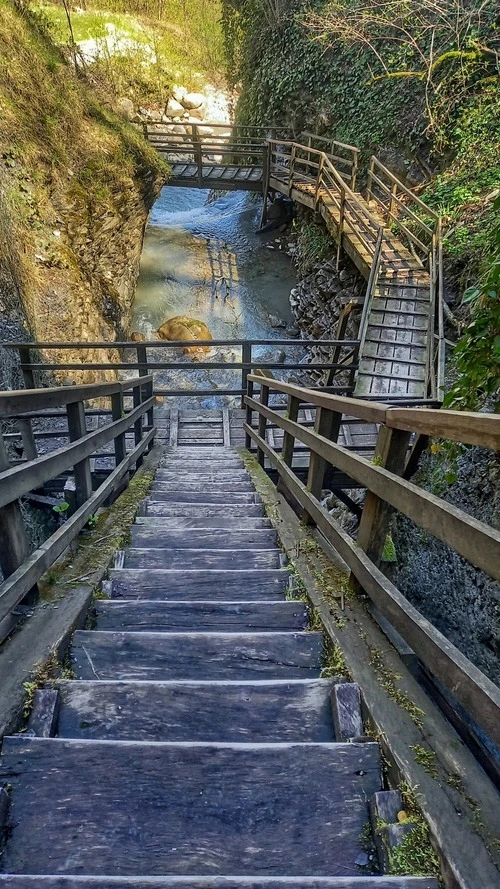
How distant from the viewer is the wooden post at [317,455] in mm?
2797

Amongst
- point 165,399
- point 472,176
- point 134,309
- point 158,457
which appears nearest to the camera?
point 158,457

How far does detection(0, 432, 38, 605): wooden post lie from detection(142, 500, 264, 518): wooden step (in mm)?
1694

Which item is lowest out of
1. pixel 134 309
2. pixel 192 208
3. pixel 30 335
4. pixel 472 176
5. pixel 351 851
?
pixel 351 851

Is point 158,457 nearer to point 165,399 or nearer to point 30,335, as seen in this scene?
point 30,335

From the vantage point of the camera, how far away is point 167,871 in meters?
1.09

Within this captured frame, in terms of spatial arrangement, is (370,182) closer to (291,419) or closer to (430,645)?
(291,419)

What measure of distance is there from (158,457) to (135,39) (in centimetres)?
2248

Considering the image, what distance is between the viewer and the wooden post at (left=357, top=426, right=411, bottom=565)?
190cm

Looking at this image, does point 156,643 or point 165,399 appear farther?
point 165,399

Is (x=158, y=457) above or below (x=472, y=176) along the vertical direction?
below

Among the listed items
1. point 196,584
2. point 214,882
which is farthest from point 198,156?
point 214,882

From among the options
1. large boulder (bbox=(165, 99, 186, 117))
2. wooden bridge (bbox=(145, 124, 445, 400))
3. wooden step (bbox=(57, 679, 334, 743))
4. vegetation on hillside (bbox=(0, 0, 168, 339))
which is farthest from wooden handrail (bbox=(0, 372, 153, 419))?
large boulder (bbox=(165, 99, 186, 117))

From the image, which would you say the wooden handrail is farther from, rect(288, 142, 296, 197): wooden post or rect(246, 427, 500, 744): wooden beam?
rect(288, 142, 296, 197): wooden post

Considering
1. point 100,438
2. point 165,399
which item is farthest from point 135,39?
point 100,438
